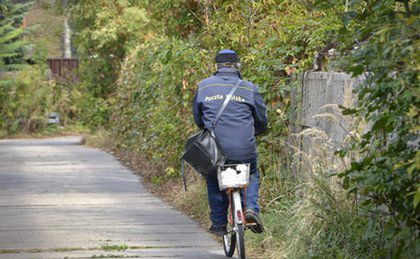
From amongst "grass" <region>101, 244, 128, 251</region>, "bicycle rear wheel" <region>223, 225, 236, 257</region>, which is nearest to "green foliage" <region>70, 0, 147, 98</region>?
"grass" <region>101, 244, 128, 251</region>

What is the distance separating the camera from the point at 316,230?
796 cm

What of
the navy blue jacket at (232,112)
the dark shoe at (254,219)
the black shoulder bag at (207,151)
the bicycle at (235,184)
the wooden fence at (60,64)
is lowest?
the wooden fence at (60,64)

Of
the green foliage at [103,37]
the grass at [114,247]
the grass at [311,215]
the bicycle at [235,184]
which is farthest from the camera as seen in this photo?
the green foliage at [103,37]

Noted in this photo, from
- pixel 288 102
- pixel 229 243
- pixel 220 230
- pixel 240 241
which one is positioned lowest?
pixel 229 243

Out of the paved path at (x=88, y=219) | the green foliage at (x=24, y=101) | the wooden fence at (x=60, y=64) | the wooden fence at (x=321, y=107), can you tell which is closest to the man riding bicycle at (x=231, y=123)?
the wooden fence at (x=321, y=107)

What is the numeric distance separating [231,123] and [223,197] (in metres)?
0.77

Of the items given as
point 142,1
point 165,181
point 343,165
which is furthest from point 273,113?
point 142,1

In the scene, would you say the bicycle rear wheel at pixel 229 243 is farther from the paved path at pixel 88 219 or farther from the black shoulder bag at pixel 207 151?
the black shoulder bag at pixel 207 151

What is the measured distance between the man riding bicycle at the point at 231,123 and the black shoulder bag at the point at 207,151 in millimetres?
41

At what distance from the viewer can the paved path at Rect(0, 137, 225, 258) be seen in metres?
9.33

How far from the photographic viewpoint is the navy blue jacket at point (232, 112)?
27.9ft

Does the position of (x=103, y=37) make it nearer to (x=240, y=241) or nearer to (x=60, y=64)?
(x=60, y=64)

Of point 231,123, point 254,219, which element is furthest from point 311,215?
point 231,123

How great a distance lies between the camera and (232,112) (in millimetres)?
8547
